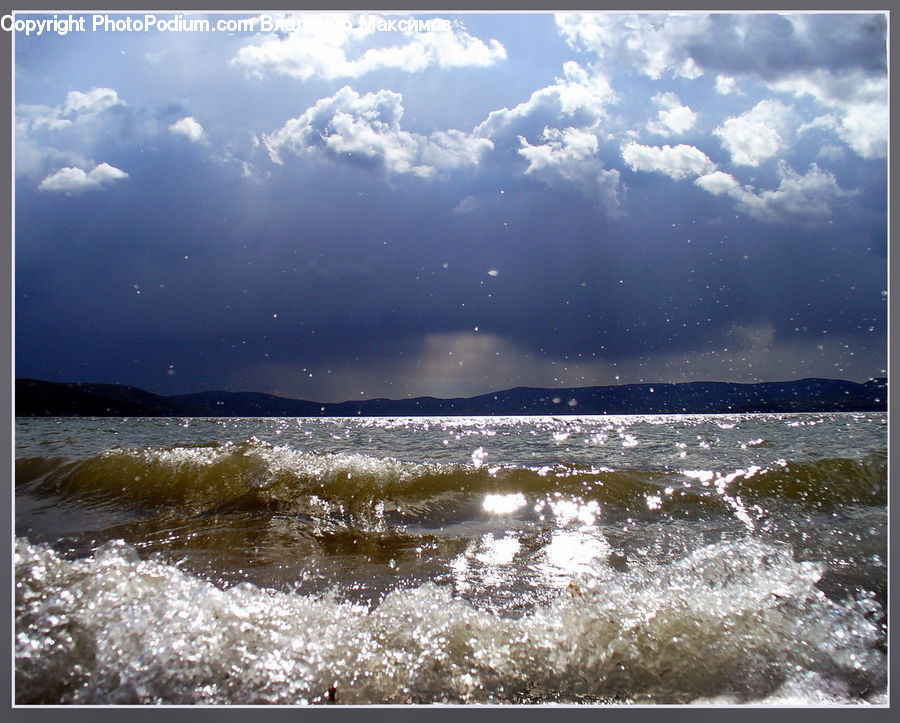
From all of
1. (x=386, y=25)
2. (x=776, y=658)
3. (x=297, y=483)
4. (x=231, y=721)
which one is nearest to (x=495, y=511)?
(x=297, y=483)

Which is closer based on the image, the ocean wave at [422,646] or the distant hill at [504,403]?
the ocean wave at [422,646]

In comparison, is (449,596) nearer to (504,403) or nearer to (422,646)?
(422,646)

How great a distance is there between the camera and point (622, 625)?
5.92ft

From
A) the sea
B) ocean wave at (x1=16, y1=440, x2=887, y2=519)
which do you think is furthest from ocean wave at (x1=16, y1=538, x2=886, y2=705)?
ocean wave at (x1=16, y1=440, x2=887, y2=519)

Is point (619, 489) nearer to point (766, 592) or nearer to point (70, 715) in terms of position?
point (766, 592)

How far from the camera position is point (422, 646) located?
1.66 m

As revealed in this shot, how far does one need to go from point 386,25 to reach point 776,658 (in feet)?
9.69

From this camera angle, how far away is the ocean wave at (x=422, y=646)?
151 centimetres

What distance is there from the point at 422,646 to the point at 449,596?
450 millimetres

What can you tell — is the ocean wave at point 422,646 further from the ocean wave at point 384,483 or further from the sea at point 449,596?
the ocean wave at point 384,483

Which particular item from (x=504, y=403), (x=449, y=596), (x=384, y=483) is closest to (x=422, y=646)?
(x=449, y=596)

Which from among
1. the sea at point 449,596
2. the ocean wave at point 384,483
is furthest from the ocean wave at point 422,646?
the ocean wave at point 384,483

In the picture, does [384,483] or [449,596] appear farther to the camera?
[384,483]

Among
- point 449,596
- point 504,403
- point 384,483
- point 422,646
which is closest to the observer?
point 422,646
